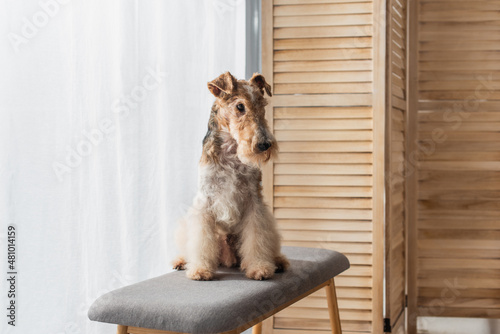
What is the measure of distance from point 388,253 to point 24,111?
5.25 feet

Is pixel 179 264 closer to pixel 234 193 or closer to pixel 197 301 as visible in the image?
pixel 234 193

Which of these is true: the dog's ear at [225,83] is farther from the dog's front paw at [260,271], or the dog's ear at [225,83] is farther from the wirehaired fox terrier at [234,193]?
the dog's front paw at [260,271]

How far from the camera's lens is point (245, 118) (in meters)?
1.46

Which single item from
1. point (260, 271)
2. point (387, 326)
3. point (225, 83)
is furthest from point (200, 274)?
point (387, 326)

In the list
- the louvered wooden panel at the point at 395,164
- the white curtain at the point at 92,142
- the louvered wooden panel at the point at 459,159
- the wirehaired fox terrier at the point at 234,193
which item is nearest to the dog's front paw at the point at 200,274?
the wirehaired fox terrier at the point at 234,193

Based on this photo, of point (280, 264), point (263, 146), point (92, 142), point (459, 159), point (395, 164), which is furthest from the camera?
point (459, 159)

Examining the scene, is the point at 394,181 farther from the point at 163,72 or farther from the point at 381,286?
the point at 163,72

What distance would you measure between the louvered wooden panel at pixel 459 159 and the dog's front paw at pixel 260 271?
158cm

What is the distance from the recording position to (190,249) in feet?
4.93

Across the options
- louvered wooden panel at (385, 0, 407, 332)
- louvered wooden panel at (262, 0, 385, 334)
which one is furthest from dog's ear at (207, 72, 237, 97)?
louvered wooden panel at (385, 0, 407, 332)

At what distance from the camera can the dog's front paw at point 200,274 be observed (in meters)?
1.44

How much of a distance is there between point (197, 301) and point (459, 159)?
1.94 meters

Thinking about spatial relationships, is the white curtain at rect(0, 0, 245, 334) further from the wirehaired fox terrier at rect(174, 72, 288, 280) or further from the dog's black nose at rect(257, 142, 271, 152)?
the dog's black nose at rect(257, 142, 271, 152)

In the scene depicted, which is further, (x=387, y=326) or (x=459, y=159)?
(x=459, y=159)
